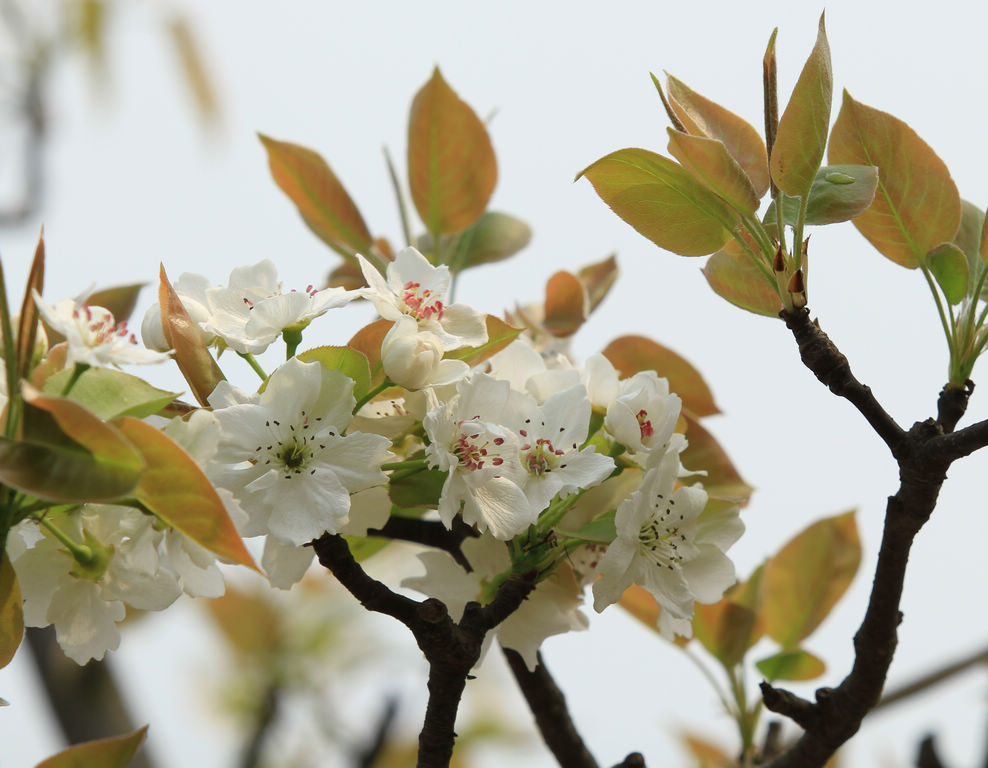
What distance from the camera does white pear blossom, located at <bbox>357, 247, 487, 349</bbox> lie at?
54cm

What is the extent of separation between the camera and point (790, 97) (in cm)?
50

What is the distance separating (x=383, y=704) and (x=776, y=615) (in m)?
0.55

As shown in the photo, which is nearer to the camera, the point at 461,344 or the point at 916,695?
the point at 461,344

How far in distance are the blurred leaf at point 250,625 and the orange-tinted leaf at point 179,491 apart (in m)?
1.65

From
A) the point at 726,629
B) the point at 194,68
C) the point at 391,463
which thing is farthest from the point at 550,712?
the point at 194,68

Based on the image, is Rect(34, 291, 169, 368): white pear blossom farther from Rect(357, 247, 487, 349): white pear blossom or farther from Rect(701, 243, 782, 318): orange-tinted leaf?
Rect(701, 243, 782, 318): orange-tinted leaf

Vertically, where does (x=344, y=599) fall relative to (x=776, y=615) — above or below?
below

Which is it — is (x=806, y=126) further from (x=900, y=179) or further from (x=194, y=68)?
(x=194, y=68)

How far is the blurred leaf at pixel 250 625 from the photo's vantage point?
2.00 metres

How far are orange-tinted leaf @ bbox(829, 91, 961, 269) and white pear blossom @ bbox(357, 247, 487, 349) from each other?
228 millimetres

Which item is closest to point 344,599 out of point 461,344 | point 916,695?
point 916,695

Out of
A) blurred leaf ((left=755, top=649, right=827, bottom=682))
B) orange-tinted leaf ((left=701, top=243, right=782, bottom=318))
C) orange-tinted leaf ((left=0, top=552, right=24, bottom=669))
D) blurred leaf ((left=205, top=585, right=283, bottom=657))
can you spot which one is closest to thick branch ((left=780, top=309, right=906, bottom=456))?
orange-tinted leaf ((left=701, top=243, right=782, bottom=318))

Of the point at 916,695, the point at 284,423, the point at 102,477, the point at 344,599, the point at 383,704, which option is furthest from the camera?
the point at 344,599

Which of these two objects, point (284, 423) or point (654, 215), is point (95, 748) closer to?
point (284, 423)
